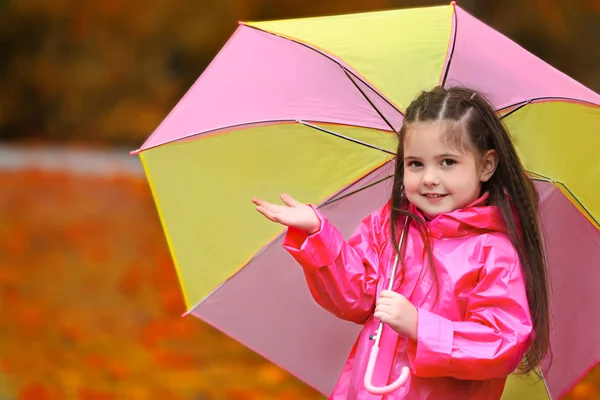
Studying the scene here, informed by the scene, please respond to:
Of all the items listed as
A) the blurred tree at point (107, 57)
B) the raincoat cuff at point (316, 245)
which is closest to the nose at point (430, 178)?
the raincoat cuff at point (316, 245)

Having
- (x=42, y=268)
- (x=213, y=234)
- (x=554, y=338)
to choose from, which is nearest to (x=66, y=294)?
(x=42, y=268)

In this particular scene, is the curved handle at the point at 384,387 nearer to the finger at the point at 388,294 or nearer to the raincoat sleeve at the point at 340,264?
the finger at the point at 388,294

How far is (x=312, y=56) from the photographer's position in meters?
2.75

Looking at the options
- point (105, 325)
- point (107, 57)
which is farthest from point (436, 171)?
point (107, 57)

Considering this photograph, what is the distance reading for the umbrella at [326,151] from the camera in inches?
105

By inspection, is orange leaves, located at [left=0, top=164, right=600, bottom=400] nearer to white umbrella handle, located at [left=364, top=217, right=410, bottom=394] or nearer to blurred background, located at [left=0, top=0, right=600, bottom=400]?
blurred background, located at [left=0, top=0, right=600, bottom=400]

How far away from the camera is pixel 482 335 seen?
2248mm

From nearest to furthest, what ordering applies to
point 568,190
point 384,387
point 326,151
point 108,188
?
point 384,387 < point 568,190 < point 326,151 < point 108,188

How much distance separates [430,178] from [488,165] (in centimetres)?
20

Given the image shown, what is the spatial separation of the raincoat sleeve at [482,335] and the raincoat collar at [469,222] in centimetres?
11

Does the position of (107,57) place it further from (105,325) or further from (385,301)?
(385,301)

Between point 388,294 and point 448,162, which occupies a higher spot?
point 448,162

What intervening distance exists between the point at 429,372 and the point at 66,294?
408 cm

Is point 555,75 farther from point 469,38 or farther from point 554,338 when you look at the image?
point 554,338
